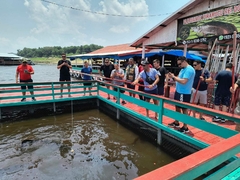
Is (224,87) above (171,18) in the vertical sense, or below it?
below

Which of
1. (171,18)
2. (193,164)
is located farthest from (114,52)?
(193,164)

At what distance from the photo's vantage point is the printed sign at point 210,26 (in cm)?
500

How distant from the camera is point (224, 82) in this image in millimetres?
4254

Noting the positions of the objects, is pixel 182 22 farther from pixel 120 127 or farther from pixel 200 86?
pixel 120 127

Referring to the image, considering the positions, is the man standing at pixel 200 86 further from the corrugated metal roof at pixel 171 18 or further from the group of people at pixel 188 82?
the corrugated metal roof at pixel 171 18

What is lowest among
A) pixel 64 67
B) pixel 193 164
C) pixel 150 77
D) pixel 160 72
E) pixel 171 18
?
pixel 193 164

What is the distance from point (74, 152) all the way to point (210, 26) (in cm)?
558

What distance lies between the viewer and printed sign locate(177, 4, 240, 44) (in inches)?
197

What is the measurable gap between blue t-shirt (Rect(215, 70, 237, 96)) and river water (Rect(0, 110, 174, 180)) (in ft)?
7.24

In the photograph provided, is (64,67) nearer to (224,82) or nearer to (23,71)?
(23,71)

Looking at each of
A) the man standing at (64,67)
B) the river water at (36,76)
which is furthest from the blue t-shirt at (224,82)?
the river water at (36,76)

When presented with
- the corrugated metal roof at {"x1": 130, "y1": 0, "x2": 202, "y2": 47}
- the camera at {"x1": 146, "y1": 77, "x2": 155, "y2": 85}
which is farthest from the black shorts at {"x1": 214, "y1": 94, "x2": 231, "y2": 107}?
the corrugated metal roof at {"x1": 130, "y1": 0, "x2": 202, "y2": 47}

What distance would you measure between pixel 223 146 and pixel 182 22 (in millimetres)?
6352

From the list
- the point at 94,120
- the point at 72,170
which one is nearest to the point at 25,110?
the point at 94,120
